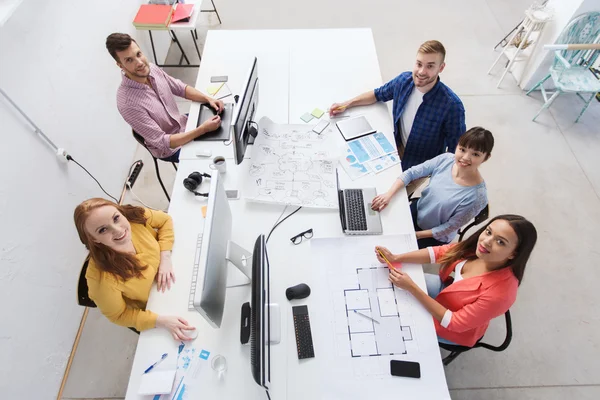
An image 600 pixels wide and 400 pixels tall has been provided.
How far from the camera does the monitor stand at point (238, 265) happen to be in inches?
65.2

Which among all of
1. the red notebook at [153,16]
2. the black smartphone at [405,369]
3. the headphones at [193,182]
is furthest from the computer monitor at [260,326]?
the red notebook at [153,16]

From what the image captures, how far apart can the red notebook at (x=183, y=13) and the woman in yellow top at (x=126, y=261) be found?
243cm

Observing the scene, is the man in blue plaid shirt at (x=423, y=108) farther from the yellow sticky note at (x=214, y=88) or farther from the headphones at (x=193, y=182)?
the headphones at (x=193, y=182)

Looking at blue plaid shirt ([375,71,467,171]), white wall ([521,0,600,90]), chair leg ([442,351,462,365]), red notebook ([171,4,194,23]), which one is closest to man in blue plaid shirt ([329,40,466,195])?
blue plaid shirt ([375,71,467,171])

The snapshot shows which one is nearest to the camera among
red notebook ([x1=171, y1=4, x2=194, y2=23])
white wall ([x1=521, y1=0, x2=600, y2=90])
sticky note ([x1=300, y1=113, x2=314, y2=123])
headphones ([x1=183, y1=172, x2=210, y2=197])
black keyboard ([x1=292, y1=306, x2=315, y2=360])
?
black keyboard ([x1=292, y1=306, x2=315, y2=360])

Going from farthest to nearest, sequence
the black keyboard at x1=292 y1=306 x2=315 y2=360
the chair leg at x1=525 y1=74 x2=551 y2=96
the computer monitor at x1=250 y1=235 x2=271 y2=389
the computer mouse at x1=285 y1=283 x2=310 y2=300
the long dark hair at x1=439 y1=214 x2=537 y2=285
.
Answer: the chair leg at x1=525 y1=74 x2=551 y2=96 → the computer mouse at x1=285 y1=283 x2=310 y2=300 → the black keyboard at x1=292 y1=306 x2=315 y2=360 → the long dark hair at x1=439 y1=214 x2=537 y2=285 → the computer monitor at x1=250 y1=235 x2=271 y2=389

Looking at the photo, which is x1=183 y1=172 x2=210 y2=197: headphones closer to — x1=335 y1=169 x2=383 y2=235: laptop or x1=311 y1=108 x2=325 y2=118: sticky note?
x1=335 y1=169 x2=383 y2=235: laptop

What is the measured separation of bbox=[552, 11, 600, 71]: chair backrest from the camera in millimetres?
3271

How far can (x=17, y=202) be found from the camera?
2.05 meters

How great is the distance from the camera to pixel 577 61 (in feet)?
11.5

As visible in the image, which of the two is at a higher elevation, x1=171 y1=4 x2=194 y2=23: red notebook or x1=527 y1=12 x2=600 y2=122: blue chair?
x1=171 y1=4 x2=194 y2=23: red notebook

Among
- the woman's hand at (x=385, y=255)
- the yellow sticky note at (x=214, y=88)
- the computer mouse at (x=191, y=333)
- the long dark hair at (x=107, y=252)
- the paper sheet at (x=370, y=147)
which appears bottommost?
the paper sheet at (x=370, y=147)

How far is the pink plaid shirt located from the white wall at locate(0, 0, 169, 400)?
1.77 ft

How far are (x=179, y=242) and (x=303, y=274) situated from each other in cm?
70
